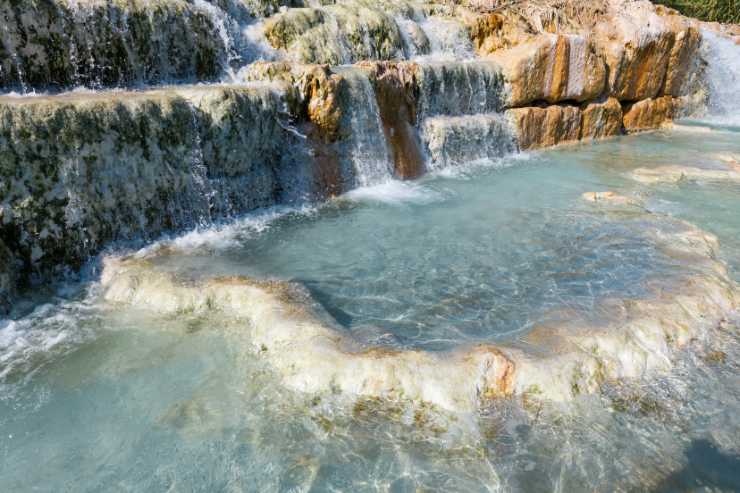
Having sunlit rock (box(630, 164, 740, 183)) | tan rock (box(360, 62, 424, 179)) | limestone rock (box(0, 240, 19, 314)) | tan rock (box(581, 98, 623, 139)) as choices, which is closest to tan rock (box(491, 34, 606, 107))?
tan rock (box(581, 98, 623, 139))

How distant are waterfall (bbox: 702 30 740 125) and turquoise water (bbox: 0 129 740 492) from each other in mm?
12574

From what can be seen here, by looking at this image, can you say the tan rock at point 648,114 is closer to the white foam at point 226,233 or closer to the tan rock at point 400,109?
the tan rock at point 400,109

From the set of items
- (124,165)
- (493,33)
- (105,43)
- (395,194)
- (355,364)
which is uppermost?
(105,43)

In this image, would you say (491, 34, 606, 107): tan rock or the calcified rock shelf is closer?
the calcified rock shelf

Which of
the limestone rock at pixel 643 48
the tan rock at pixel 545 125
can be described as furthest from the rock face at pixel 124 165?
the limestone rock at pixel 643 48

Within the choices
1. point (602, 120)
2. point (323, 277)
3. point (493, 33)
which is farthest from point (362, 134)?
point (602, 120)

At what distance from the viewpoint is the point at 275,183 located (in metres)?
7.55

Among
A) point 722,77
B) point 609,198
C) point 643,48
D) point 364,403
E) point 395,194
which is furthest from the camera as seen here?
point 722,77

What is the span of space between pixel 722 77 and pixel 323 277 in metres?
17.0

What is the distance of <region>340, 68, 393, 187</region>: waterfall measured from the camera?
8.15m

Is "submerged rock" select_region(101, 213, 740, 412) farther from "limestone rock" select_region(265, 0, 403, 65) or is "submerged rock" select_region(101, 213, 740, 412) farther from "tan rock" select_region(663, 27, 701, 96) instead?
"tan rock" select_region(663, 27, 701, 96)

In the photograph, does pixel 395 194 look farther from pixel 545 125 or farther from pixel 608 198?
pixel 545 125

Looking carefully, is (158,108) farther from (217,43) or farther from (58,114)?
(217,43)

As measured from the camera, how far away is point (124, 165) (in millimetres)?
5766
